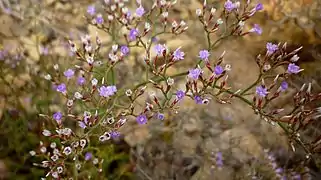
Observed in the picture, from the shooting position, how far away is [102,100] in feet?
5.25

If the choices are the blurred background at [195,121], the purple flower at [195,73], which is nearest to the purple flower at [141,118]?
the purple flower at [195,73]

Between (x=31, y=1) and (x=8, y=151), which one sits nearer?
(x=8, y=151)

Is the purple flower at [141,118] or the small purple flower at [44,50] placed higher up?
the small purple flower at [44,50]

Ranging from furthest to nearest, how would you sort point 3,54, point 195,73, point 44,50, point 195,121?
point 44,50
point 3,54
point 195,121
point 195,73

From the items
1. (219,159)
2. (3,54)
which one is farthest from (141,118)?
(3,54)

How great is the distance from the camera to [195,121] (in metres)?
2.29

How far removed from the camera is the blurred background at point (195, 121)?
2.18 m

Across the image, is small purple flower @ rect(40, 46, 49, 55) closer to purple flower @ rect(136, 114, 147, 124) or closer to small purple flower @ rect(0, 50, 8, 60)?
small purple flower @ rect(0, 50, 8, 60)

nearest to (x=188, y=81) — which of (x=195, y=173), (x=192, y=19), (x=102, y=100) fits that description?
(x=102, y=100)

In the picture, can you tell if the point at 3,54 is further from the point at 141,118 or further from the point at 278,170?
the point at 278,170

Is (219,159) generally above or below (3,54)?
below

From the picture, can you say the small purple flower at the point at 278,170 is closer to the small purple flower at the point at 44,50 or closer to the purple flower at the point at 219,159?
the purple flower at the point at 219,159

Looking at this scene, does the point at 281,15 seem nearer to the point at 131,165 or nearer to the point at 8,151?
the point at 131,165

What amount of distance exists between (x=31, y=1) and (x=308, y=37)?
59.2 inches
